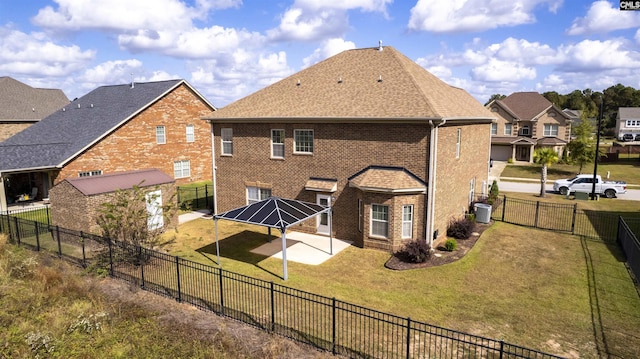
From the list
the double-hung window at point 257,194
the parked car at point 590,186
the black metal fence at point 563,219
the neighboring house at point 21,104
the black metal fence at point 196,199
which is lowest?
the black metal fence at point 563,219

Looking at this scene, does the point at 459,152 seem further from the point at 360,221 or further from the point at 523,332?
the point at 523,332

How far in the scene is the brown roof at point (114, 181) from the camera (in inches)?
747

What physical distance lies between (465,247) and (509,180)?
81.0 feet

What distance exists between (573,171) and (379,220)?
35.5 m

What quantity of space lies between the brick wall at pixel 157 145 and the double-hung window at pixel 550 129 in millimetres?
42308

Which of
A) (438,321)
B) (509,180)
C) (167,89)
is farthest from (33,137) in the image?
(509,180)

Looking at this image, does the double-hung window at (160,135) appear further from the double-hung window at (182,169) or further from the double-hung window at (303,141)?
the double-hung window at (303,141)

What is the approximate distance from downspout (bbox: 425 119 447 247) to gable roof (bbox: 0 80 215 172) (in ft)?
83.6

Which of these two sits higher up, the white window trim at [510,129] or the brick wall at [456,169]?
the white window trim at [510,129]

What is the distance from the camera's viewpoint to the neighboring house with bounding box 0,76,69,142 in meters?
45.3

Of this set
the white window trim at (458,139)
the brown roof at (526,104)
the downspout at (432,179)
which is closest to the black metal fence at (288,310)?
the downspout at (432,179)

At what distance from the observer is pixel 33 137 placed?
35.2 metres

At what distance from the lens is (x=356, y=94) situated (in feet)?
67.2

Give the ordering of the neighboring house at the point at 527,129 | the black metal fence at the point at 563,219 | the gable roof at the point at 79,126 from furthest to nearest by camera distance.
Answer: the neighboring house at the point at 527,129 → the gable roof at the point at 79,126 → the black metal fence at the point at 563,219
